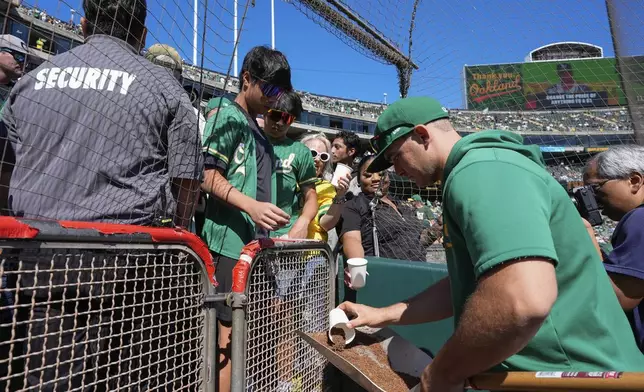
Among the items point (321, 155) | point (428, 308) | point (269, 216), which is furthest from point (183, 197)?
point (321, 155)

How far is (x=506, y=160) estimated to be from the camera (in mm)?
1176

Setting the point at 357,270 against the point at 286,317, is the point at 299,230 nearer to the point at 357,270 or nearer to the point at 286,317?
the point at 357,270

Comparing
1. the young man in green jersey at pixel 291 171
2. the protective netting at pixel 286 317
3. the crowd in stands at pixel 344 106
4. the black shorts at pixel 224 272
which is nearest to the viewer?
the protective netting at pixel 286 317

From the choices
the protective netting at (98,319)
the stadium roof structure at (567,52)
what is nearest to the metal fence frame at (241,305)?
the protective netting at (98,319)

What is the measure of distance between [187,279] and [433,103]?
3.53ft

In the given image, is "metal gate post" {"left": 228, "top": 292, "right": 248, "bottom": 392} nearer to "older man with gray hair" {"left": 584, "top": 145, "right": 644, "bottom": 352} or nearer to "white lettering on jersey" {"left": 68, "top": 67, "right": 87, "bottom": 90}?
"white lettering on jersey" {"left": 68, "top": 67, "right": 87, "bottom": 90}

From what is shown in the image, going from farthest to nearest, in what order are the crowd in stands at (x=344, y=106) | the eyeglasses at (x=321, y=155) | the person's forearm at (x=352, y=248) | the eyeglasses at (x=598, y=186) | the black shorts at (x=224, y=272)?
1. the crowd in stands at (x=344, y=106)
2. the eyeglasses at (x=321, y=155)
3. the person's forearm at (x=352, y=248)
4. the eyeglasses at (x=598, y=186)
5. the black shorts at (x=224, y=272)

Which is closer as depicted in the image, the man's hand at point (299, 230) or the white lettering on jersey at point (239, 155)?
the white lettering on jersey at point (239, 155)

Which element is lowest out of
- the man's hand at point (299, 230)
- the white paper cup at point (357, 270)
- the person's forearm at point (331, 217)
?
the white paper cup at point (357, 270)

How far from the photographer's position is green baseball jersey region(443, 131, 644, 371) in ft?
3.50

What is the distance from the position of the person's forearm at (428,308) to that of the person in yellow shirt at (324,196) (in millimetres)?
1325

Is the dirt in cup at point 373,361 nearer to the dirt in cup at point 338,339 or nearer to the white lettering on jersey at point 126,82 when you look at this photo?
the dirt in cup at point 338,339

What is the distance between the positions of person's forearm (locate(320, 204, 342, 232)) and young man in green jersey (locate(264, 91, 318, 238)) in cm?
26

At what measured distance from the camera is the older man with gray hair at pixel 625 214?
6.35ft
